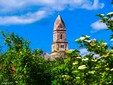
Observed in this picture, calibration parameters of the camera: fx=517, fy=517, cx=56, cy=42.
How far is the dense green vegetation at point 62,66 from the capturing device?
14234 mm

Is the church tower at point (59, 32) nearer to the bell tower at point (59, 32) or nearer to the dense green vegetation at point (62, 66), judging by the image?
the bell tower at point (59, 32)

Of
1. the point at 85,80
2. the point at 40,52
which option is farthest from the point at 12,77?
the point at 85,80

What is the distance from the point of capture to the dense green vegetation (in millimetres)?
14234

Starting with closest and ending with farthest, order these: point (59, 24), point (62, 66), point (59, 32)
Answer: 1. point (62, 66)
2. point (59, 24)
3. point (59, 32)

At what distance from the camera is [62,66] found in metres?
20.4

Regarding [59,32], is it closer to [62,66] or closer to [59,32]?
[59,32]

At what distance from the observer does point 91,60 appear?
1477cm

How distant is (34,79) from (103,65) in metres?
6.80

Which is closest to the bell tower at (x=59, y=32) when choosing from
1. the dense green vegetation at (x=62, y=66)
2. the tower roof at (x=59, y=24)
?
the tower roof at (x=59, y=24)

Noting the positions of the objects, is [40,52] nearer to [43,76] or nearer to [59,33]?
[43,76]

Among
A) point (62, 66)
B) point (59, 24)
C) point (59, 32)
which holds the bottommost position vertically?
point (62, 66)

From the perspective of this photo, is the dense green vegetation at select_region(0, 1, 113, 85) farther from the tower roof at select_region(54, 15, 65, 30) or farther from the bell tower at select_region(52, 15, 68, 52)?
the tower roof at select_region(54, 15, 65, 30)

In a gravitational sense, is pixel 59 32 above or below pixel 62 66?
above

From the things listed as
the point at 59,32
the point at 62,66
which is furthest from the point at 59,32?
the point at 62,66
